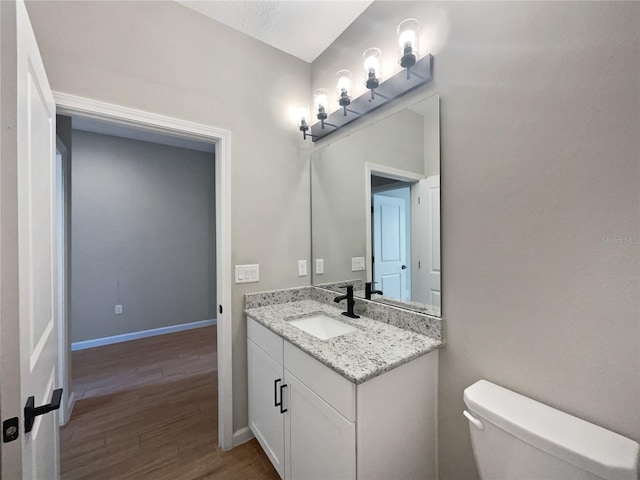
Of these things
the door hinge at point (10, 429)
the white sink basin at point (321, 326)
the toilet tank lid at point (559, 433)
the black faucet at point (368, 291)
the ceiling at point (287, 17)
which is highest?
the ceiling at point (287, 17)

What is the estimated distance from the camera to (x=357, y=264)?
1.78m

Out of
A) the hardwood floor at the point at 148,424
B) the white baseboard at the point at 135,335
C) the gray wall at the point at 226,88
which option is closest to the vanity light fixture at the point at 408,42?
the gray wall at the point at 226,88

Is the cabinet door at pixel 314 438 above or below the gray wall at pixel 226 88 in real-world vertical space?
below

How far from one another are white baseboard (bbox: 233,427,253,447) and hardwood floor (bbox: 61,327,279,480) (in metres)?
0.03

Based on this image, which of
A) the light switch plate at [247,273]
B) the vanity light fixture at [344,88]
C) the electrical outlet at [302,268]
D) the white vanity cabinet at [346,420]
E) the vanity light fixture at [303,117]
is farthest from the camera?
the electrical outlet at [302,268]

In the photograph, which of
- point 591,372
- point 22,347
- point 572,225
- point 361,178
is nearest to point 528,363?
point 591,372

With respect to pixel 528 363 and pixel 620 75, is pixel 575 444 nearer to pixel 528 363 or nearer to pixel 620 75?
pixel 528 363

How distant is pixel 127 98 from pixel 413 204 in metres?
1.66

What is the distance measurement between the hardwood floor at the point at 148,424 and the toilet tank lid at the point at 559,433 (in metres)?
1.29

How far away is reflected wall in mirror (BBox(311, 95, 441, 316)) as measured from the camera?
1.31 meters

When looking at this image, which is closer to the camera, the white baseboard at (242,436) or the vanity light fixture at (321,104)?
the white baseboard at (242,436)

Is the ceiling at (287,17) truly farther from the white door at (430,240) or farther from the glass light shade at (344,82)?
the white door at (430,240)

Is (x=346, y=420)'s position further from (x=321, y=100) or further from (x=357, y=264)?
(x=321, y=100)

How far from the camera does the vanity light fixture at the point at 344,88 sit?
1.62m
